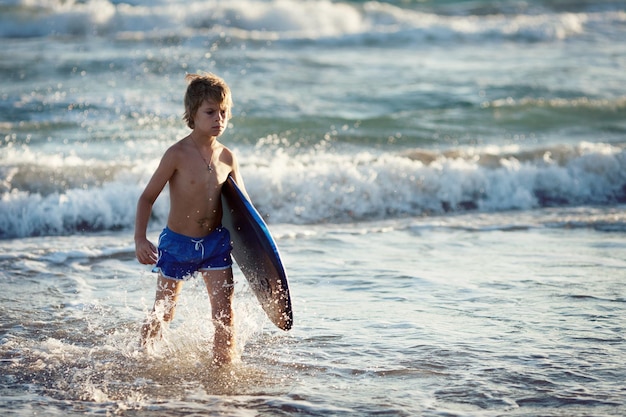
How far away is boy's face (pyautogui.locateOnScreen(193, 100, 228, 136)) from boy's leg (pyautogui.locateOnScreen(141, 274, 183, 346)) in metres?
0.85

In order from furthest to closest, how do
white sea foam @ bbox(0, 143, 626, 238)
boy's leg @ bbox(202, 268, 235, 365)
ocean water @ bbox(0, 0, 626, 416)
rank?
white sea foam @ bbox(0, 143, 626, 238) → boy's leg @ bbox(202, 268, 235, 365) → ocean water @ bbox(0, 0, 626, 416)

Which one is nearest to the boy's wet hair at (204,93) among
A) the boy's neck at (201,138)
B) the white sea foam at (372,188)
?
the boy's neck at (201,138)

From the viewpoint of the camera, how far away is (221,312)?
5.11 meters

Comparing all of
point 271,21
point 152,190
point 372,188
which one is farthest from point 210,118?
point 271,21

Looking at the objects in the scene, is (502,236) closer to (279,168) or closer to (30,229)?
(279,168)

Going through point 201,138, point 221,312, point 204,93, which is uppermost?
point 204,93

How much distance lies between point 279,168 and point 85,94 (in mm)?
4836

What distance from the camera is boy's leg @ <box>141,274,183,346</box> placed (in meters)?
5.11

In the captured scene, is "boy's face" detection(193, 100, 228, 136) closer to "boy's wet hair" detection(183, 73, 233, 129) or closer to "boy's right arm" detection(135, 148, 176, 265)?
"boy's wet hair" detection(183, 73, 233, 129)

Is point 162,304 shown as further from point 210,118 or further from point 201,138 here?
point 210,118

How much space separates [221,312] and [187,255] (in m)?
0.36

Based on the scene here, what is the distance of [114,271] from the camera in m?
7.18

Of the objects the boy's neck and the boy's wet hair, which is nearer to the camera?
the boy's wet hair

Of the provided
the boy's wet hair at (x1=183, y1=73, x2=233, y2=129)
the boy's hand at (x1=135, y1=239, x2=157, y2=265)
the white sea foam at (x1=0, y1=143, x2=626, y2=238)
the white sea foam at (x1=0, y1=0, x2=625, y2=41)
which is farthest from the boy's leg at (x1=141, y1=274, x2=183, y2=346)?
the white sea foam at (x1=0, y1=0, x2=625, y2=41)
